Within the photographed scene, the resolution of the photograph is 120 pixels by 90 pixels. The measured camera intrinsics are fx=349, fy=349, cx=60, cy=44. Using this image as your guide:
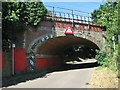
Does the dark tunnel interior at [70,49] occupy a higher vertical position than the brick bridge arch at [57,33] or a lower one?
lower

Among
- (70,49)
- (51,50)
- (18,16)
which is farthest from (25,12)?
(70,49)

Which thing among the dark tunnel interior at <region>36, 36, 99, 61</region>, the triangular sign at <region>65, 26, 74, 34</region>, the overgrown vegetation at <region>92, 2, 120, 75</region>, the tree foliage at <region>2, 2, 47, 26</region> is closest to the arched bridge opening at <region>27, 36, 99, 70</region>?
the dark tunnel interior at <region>36, 36, 99, 61</region>

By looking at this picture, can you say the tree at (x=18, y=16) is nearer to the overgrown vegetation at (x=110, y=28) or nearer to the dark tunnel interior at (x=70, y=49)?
the dark tunnel interior at (x=70, y=49)

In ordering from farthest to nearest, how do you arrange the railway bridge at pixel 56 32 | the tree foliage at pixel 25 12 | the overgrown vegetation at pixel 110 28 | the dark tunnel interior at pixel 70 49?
the dark tunnel interior at pixel 70 49 < the railway bridge at pixel 56 32 < the tree foliage at pixel 25 12 < the overgrown vegetation at pixel 110 28

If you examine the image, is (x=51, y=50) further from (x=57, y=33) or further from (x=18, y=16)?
(x=18, y=16)

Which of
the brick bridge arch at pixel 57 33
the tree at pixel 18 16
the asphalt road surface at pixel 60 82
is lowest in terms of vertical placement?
the asphalt road surface at pixel 60 82

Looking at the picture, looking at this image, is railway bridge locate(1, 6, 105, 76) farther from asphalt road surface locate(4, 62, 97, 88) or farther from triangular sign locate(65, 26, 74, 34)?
asphalt road surface locate(4, 62, 97, 88)

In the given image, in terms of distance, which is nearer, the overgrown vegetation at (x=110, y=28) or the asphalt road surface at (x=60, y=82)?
the asphalt road surface at (x=60, y=82)

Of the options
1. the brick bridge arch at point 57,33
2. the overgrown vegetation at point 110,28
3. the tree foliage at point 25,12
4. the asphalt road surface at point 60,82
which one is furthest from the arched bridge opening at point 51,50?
the asphalt road surface at point 60,82

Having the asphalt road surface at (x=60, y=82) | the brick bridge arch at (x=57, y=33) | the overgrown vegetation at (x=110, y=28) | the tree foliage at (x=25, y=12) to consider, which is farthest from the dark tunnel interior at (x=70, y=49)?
the asphalt road surface at (x=60, y=82)

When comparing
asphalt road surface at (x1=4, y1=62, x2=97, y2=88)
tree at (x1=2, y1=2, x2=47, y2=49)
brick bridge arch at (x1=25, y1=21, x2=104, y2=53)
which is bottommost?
asphalt road surface at (x1=4, y1=62, x2=97, y2=88)

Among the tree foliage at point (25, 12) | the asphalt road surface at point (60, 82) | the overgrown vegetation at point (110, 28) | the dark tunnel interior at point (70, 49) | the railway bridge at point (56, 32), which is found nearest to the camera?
the asphalt road surface at point (60, 82)

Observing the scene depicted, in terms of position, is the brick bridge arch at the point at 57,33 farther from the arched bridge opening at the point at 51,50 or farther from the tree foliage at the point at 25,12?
the tree foliage at the point at 25,12

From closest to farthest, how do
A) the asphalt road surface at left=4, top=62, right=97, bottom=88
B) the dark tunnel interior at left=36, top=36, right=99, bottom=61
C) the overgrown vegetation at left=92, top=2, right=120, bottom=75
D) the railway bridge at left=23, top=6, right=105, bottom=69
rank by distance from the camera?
the asphalt road surface at left=4, top=62, right=97, bottom=88
the overgrown vegetation at left=92, top=2, right=120, bottom=75
the railway bridge at left=23, top=6, right=105, bottom=69
the dark tunnel interior at left=36, top=36, right=99, bottom=61
